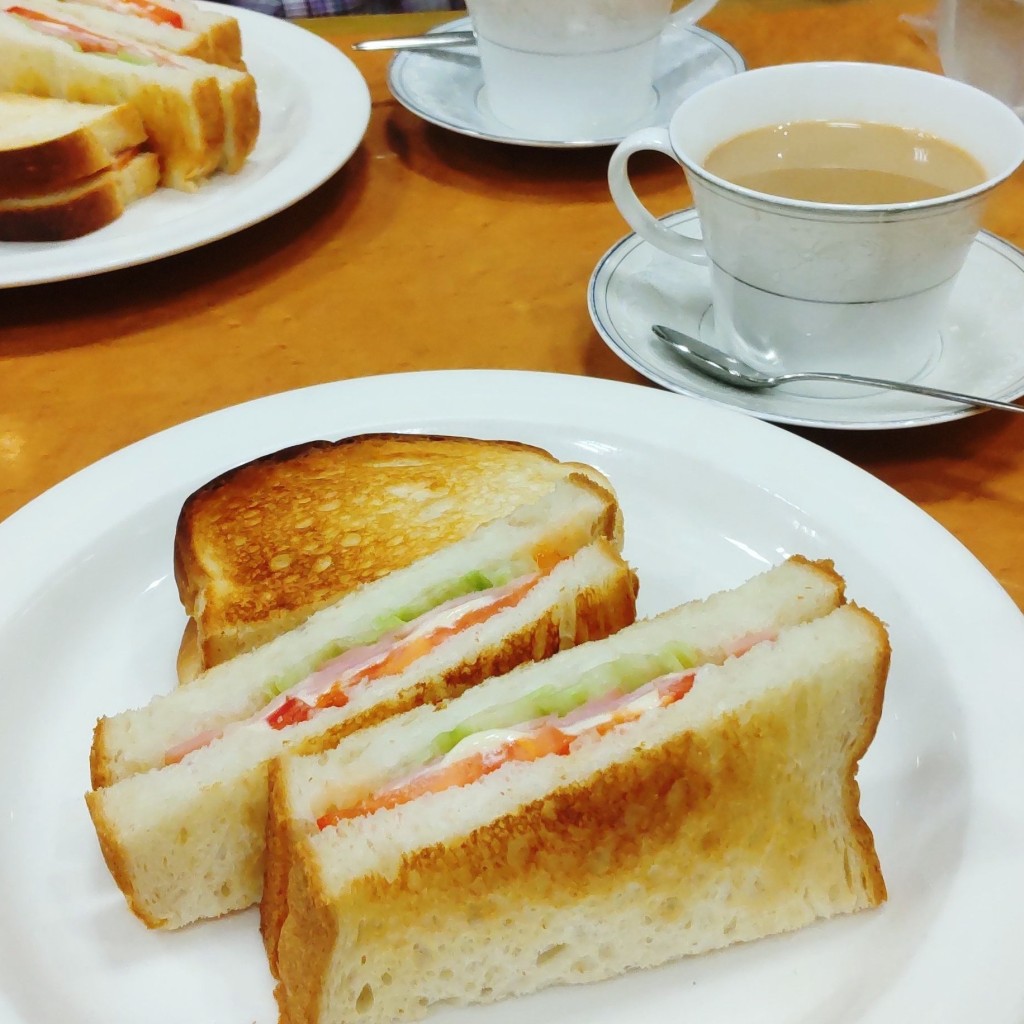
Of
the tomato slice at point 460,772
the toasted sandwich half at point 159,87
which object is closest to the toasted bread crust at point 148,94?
the toasted sandwich half at point 159,87

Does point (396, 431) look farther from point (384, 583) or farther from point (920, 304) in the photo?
point (920, 304)

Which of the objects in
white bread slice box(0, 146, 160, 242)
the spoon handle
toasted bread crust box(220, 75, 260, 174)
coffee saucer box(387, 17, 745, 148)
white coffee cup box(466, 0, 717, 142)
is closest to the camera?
the spoon handle

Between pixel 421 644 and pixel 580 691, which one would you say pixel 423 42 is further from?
pixel 580 691

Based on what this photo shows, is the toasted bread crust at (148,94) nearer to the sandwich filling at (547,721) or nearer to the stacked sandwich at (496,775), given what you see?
the stacked sandwich at (496,775)

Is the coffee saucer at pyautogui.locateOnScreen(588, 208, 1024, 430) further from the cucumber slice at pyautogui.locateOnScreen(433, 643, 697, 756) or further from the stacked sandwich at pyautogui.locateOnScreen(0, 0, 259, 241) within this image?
the stacked sandwich at pyautogui.locateOnScreen(0, 0, 259, 241)

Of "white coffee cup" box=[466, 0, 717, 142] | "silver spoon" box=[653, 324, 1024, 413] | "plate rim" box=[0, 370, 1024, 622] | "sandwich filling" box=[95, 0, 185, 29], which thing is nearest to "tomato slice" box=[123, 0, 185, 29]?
"sandwich filling" box=[95, 0, 185, 29]
